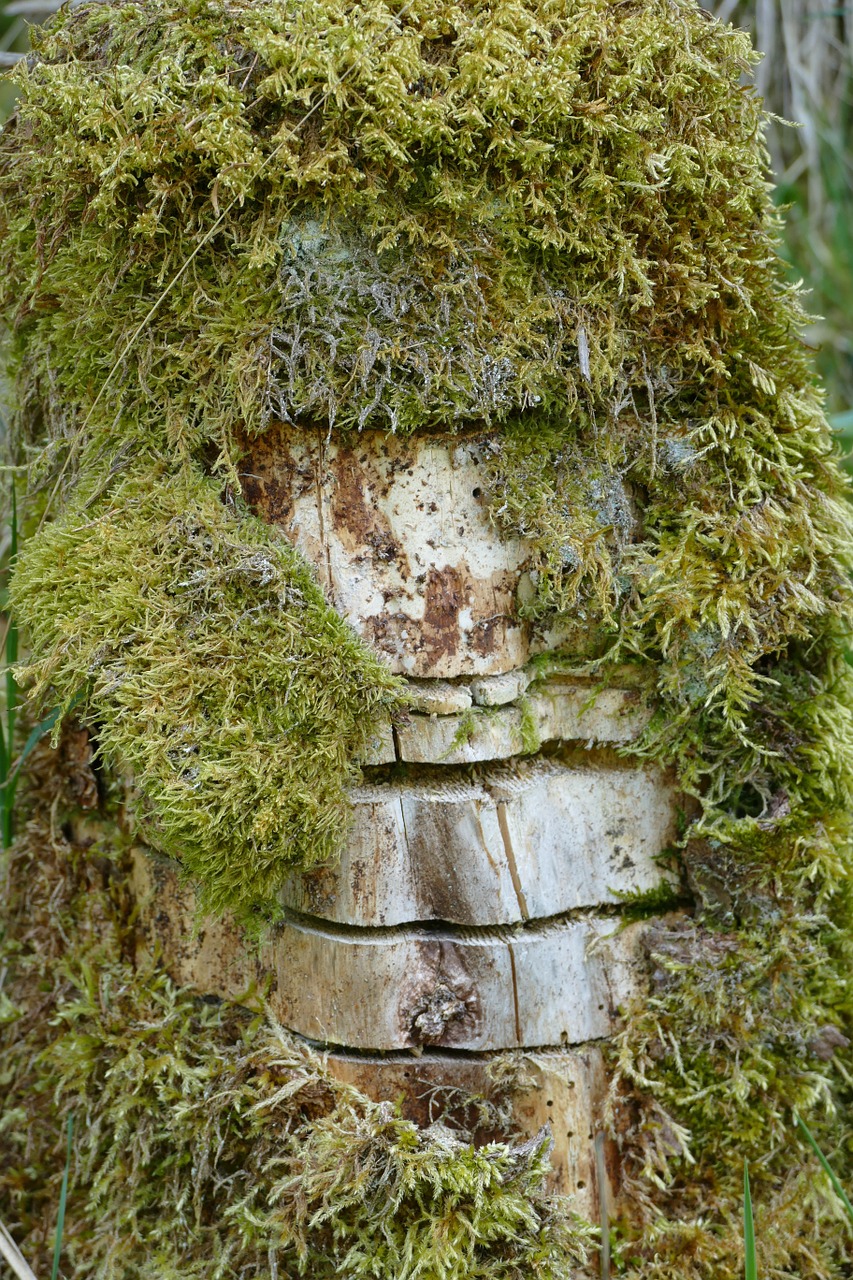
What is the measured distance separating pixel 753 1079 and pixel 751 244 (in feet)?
4.74

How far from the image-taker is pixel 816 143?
126 inches

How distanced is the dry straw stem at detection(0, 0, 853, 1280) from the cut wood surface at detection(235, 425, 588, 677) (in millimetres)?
45

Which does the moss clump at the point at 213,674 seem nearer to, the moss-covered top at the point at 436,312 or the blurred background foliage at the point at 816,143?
the moss-covered top at the point at 436,312

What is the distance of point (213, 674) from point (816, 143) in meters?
2.96

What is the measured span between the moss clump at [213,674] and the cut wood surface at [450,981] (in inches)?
7.2

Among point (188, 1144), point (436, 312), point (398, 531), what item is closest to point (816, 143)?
point (436, 312)

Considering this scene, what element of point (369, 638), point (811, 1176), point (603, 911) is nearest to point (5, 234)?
point (369, 638)

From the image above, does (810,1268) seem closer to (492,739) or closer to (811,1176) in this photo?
(811,1176)

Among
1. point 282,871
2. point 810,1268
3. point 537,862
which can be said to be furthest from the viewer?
point 810,1268

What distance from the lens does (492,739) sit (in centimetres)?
156

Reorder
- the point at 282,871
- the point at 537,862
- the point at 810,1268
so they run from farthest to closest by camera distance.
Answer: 1. the point at 810,1268
2. the point at 537,862
3. the point at 282,871

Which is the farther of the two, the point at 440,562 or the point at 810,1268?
the point at 810,1268

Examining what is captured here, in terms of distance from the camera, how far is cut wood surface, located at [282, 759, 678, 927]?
5.10 ft

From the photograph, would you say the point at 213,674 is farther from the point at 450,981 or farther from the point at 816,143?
the point at 816,143
